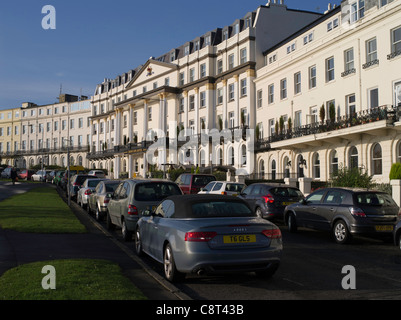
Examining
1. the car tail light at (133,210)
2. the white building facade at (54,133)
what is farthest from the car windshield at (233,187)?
the white building facade at (54,133)

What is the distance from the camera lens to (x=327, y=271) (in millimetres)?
8281

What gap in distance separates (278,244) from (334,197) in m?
6.28

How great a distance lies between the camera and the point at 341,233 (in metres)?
12.1

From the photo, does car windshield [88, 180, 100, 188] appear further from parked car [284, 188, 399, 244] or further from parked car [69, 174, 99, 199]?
parked car [284, 188, 399, 244]

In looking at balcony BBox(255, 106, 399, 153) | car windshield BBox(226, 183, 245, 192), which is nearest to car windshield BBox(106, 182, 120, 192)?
car windshield BBox(226, 183, 245, 192)

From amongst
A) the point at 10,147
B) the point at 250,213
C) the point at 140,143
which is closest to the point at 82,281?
the point at 250,213

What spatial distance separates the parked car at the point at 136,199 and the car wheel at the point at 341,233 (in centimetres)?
474

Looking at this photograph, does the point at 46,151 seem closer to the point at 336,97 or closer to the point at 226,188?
the point at 336,97

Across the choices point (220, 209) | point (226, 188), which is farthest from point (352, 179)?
point (220, 209)

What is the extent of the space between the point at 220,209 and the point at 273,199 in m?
9.01

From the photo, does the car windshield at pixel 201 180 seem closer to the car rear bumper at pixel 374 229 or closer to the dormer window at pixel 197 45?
the car rear bumper at pixel 374 229

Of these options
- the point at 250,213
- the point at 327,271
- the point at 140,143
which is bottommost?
the point at 327,271

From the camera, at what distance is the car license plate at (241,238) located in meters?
6.80
